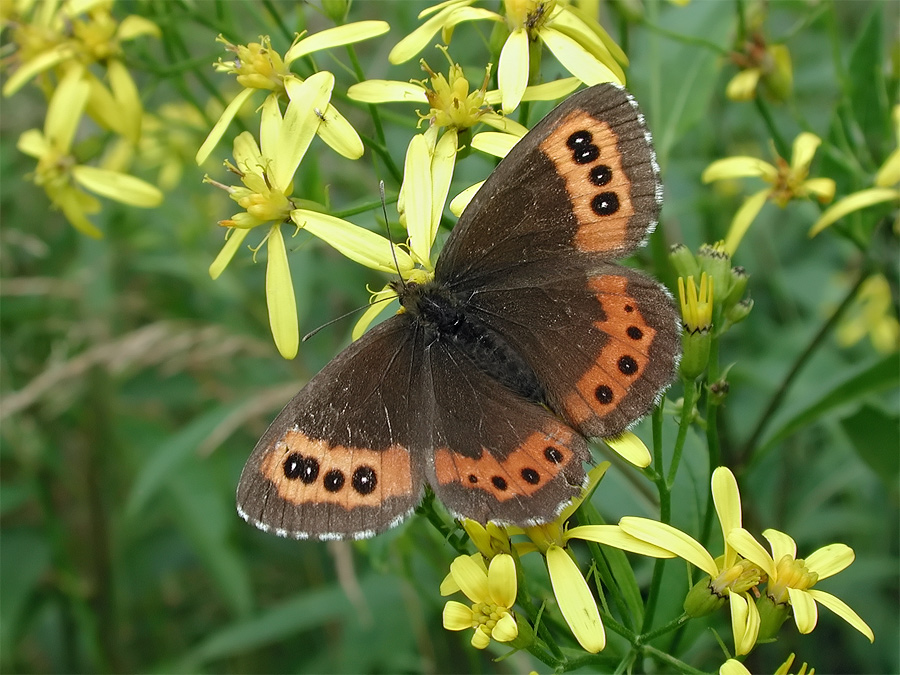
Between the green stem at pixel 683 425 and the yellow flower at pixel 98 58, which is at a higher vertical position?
the yellow flower at pixel 98 58

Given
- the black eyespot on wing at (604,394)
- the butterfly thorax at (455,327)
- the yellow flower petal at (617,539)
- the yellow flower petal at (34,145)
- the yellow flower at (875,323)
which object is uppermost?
the black eyespot on wing at (604,394)

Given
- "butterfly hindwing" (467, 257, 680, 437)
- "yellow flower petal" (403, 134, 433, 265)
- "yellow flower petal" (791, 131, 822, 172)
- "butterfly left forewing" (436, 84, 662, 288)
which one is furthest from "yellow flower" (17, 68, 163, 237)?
"yellow flower petal" (791, 131, 822, 172)

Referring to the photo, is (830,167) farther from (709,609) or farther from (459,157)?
(709,609)

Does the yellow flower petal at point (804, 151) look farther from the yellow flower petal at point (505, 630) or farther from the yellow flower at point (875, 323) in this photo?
the yellow flower petal at point (505, 630)

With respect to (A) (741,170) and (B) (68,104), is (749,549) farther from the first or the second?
(B) (68,104)

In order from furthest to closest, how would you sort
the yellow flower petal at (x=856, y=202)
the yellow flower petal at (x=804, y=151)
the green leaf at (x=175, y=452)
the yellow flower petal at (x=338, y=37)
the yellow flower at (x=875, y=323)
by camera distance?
1. the yellow flower at (x=875, y=323)
2. the green leaf at (x=175, y=452)
3. the yellow flower petal at (x=804, y=151)
4. the yellow flower petal at (x=856, y=202)
5. the yellow flower petal at (x=338, y=37)

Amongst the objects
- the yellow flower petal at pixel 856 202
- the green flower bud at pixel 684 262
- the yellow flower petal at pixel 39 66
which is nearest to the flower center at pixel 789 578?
the green flower bud at pixel 684 262
